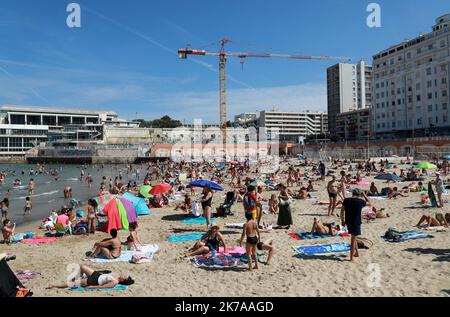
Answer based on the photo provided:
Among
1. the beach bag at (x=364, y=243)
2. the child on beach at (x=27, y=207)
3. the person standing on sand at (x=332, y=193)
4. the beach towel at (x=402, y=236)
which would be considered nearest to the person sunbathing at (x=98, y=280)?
the beach bag at (x=364, y=243)

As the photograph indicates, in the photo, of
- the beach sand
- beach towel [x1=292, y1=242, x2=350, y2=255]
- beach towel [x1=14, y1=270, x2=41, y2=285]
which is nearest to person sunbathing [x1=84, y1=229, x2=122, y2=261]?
the beach sand

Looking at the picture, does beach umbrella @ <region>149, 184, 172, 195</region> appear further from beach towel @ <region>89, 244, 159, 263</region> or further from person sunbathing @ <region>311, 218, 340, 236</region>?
person sunbathing @ <region>311, 218, 340, 236</region>

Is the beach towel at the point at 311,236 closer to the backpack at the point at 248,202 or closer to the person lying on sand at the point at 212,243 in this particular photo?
the backpack at the point at 248,202

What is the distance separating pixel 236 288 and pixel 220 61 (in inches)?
3482

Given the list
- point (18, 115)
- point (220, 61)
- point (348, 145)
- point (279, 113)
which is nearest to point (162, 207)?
point (348, 145)

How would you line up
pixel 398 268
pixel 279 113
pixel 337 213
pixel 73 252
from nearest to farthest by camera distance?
pixel 398 268 → pixel 73 252 → pixel 337 213 → pixel 279 113

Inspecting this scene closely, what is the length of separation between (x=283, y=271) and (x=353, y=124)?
3936 inches

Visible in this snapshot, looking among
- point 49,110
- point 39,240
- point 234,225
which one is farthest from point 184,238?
point 49,110

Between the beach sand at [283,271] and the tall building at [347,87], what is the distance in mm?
110691

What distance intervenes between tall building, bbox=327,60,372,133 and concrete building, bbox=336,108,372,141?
6470 millimetres

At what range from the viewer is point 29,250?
9.70m

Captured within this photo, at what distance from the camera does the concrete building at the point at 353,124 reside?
9464cm

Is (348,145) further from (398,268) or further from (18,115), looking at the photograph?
(18,115)
